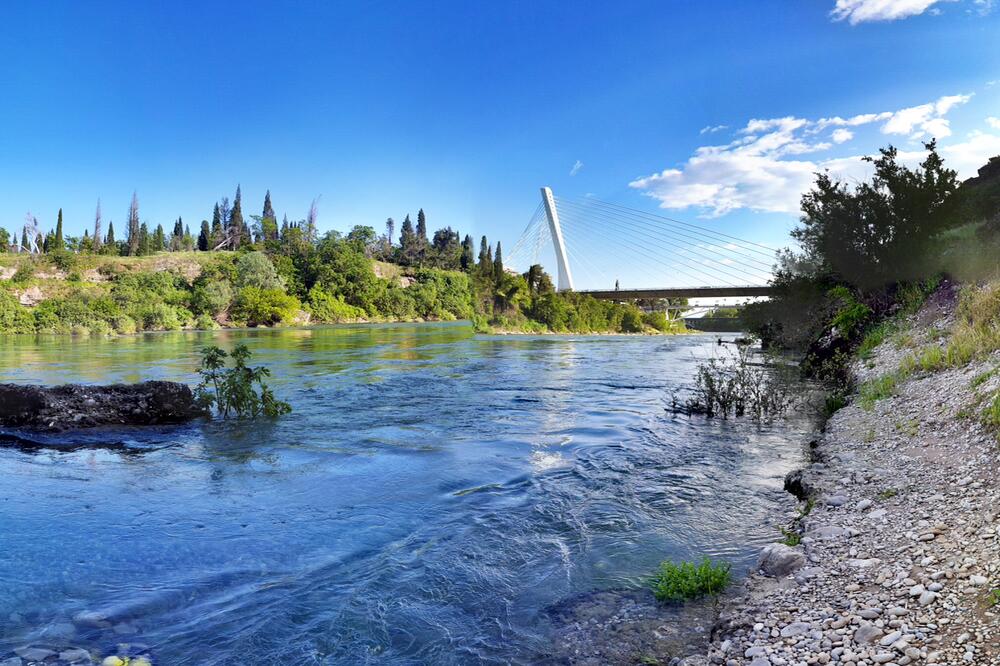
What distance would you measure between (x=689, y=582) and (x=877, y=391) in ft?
24.0

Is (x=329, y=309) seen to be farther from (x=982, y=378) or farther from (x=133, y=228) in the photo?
(x=982, y=378)

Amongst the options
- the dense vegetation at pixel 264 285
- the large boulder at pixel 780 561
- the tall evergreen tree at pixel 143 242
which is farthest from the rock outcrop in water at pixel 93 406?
the tall evergreen tree at pixel 143 242

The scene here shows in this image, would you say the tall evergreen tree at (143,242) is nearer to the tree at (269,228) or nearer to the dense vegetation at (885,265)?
the tree at (269,228)

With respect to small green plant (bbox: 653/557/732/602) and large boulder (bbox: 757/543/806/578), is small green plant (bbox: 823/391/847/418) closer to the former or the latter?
large boulder (bbox: 757/543/806/578)

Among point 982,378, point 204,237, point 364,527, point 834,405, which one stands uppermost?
point 204,237

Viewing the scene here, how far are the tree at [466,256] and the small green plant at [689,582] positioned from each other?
12500 centimetres

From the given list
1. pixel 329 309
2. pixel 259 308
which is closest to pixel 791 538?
pixel 259 308

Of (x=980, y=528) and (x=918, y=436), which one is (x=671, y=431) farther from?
(x=980, y=528)

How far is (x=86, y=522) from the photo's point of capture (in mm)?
6109

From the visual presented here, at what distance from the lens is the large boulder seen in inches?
172

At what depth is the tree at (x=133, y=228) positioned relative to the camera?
329ft

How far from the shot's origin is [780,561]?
4.50m

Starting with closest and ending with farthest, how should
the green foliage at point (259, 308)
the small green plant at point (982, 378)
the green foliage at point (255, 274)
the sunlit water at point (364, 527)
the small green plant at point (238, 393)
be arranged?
the sunlit water at point (364, 527) < the small green plant at point (982, 378) < the small green plant at point (238, 393) < the green foliage at point (259, 308) < the green foliage at point (255, 274)

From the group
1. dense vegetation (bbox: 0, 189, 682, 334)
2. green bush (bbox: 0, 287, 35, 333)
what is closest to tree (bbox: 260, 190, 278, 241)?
dense vegetation (bbox: 0, 189, 682, 334)
